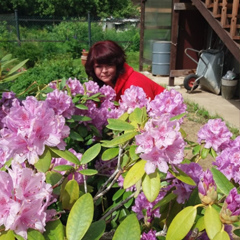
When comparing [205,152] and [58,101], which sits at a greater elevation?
[58,101]

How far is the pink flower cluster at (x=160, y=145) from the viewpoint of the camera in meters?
0.79

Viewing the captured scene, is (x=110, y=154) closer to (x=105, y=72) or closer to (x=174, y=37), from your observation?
(x=105, y=72)

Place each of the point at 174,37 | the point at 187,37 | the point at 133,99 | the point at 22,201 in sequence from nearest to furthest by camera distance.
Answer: the point at 22,201
the point at 133,99
the point at 174,37
the point at 187,37

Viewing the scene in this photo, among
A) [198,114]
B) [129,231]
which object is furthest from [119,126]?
[198,114]

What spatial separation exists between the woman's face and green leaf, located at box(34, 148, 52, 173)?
1877 millimetres

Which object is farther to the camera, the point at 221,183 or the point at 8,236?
the point at 221,183

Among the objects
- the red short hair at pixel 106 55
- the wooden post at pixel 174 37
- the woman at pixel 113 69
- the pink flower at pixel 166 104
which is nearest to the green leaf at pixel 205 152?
the pink flower at pixel 166 104

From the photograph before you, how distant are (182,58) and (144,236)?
283 inches

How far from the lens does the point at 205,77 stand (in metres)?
6.77

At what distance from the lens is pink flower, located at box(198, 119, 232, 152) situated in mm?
1356

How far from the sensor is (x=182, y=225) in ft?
2.61

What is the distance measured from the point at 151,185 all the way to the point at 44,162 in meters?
0.28

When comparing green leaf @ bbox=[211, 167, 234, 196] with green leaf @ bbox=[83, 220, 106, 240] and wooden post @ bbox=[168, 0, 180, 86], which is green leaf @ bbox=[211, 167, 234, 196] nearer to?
green leaf @ bbox=[83, 220, 106, 240]

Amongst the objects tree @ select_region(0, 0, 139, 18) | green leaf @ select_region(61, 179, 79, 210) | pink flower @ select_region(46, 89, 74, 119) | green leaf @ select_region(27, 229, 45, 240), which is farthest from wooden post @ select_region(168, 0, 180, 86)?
tree @ select_region(0, 0, 139, 18)
